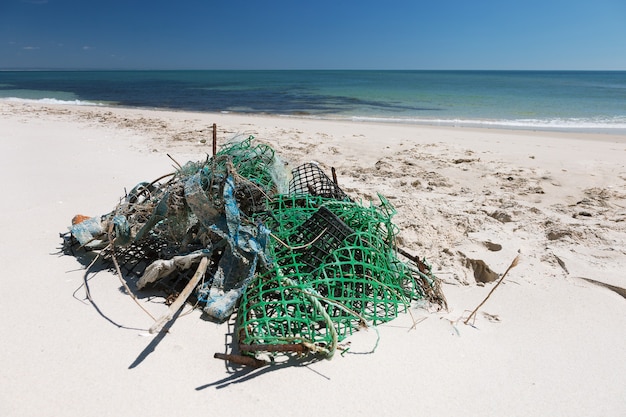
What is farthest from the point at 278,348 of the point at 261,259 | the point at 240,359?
the point at 261,259

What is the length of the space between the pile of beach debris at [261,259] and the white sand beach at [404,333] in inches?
4.5

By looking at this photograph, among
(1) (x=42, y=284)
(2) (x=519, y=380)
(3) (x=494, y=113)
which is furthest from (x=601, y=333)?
(3) (x=494, y=113)

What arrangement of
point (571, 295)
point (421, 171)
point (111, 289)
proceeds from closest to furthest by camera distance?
point (111, 289)
point (571, 295)
point (421, 171)

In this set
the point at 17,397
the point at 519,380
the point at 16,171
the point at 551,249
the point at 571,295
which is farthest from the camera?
the point at 16,171

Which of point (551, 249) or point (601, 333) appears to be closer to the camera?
point (601, 333)

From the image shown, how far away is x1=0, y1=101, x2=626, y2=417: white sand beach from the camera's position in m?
1.64

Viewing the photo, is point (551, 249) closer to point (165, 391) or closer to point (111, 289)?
point (165, 391)

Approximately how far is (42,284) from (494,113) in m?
15.3

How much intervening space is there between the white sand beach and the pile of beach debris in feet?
0.38

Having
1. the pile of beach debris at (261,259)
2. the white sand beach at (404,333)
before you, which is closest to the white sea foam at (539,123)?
the white sand beach at (404,333)

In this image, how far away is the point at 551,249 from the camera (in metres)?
3.00

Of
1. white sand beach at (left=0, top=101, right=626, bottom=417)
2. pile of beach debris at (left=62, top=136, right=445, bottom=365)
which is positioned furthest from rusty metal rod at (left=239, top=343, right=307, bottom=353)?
white sand beach at (left=0, top=101, right=626, bottom=417)

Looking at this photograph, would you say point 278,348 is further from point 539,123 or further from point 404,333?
point 539,123

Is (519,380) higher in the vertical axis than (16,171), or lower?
lower
